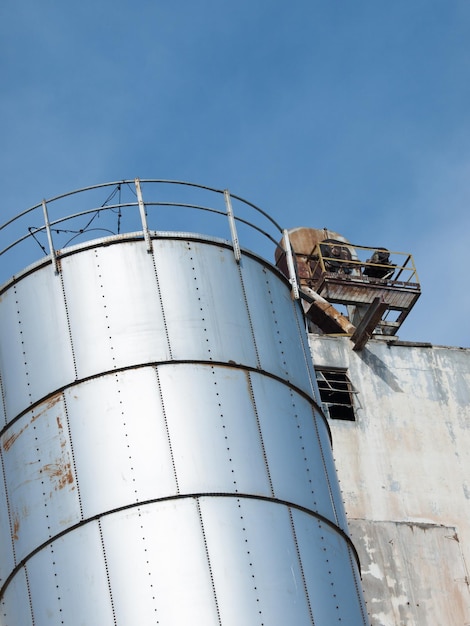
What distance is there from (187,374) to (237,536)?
2.65 meters

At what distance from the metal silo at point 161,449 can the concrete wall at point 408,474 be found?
31.3 ft

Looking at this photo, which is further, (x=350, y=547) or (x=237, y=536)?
(x=350, y=547)

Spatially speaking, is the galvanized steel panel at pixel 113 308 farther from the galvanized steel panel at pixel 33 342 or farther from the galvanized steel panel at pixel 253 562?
the galvanized steel panel at pixel 253 562

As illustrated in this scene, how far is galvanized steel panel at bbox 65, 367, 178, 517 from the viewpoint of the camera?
19859mm

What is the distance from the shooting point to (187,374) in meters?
20.7

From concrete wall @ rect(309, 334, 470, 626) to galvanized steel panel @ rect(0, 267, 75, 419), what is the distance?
11991 mm

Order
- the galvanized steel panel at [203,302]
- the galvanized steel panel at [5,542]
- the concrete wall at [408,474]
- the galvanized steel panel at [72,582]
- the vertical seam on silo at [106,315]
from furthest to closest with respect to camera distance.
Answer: the concrete wall at [408,474]
the galvanized steel panel at [203,302]
the vertical seam on silo at [106,315]
the galvanized steel panel at [5,542]
the galvanized steel panel at [72,582]

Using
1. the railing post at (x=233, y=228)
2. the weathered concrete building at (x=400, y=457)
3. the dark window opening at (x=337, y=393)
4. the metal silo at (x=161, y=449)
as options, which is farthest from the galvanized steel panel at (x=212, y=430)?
the dark window opening at (x=337, y=393)

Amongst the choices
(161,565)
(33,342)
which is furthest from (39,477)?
(161,565)

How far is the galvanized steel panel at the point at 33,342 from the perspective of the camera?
2117 centimetres

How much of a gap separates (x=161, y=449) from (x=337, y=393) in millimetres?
14939

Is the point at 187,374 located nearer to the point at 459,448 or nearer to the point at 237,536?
the point at 237,536

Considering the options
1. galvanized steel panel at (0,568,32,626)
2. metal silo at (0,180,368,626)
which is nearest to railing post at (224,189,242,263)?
metal silo at (0,180,368,626)

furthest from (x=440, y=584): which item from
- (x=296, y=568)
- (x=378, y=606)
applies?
(x=296, y=568)
